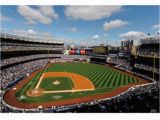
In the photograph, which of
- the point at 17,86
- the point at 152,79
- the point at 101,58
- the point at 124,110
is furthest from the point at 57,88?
the point at 101,58

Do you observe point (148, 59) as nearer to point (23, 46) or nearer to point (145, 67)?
point (145, 67)

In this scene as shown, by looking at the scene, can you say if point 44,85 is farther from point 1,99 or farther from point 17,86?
point 1,99

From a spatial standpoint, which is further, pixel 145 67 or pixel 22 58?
pixel 22 58

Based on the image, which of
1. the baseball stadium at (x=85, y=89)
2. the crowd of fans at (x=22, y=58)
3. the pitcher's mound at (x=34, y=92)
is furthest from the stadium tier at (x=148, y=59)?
the crowd of fans at (x=22, y=58)

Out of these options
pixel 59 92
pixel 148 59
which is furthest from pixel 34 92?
pixel 148 59

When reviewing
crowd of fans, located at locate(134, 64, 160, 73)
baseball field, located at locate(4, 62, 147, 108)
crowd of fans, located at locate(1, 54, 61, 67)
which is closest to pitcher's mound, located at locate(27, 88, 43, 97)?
baseball field, located at locate(4, 62, 147, 108)

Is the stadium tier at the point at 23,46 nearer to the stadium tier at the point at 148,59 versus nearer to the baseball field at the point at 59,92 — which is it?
the baseball field at the point at 59,92

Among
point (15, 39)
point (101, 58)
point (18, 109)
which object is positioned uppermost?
point (15, 39)

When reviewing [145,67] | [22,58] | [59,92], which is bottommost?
[59,92]

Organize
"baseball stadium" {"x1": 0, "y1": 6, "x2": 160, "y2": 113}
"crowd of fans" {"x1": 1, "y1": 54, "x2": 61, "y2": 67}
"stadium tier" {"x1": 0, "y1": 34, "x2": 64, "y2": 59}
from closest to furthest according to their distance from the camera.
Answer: "baseball stadium" {"x1": 0, "y1": 6, "x2": 160, "y2": 113}
"crowd of fans" {"x1": 1, "y1": 54, "x2": 61, "y2": 67}
"stadium tier" {"x1": 0, "y1": 34, "x2": 64, "y2": 59}

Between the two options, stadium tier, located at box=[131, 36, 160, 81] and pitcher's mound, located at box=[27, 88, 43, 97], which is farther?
stadium tier, located at box=[131, 36, 160, 81]

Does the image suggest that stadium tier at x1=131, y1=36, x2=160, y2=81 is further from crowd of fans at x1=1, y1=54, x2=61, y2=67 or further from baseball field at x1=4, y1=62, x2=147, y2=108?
crowd of fans at x1=1, y1=54, x2=61, y2=67
